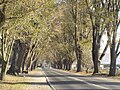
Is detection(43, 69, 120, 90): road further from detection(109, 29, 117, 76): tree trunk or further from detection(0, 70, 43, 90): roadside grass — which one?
detection(109, 29, 117, 76): tree trunk

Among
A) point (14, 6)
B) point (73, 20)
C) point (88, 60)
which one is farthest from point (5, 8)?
point (88, 60)

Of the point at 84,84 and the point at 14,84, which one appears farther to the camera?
the point at 84,84

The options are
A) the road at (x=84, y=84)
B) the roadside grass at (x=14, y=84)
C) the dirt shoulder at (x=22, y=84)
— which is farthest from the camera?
the road at (x=84, y=84)

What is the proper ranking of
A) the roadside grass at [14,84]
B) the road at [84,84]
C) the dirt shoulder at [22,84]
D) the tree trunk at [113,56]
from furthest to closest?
the tree trunk at [113,56], the road at [84,84], the dirt shoulder at [22,84], the roadside grass at [14,84]

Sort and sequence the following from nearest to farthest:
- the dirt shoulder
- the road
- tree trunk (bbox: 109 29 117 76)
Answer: the dirt shoulder → the road → tree trunk (bbox: 109 29 117 76)

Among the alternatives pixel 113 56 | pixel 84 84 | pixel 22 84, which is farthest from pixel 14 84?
pixel 113 56

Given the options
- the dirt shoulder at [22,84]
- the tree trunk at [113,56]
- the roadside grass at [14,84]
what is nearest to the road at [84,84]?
the dirt shoulder at [22,84]

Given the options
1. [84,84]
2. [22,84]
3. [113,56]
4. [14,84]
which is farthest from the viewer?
[113,56]

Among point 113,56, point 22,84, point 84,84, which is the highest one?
point 113,56

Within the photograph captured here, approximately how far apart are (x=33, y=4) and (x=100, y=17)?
110ft

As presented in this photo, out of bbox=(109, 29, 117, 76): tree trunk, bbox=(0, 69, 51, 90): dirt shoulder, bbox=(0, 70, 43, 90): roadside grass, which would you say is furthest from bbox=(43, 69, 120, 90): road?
bbox=(109, 29, 117, 76): tree trunk

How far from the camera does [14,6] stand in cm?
2217

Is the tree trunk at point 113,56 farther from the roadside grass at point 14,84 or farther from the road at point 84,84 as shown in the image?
the roadside grass at point 14,84

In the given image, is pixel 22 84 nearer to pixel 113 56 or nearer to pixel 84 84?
pixel 84 84
